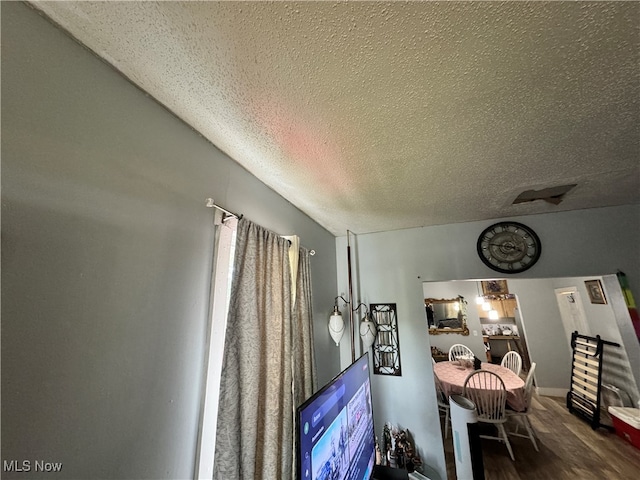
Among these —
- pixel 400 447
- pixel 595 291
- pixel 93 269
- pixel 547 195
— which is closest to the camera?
pixel 93 269

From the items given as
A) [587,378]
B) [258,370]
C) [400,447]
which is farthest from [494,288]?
[258,370]

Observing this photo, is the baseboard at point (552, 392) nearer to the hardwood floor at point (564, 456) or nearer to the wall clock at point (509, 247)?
the hardwood floor at point (564, 456)

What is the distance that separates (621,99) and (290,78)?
1165mm

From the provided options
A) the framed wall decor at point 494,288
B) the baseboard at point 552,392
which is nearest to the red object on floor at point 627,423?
the baseboard at point 552,392

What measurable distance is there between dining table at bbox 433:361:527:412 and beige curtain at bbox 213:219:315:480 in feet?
6.55

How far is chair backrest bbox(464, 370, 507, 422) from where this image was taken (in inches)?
95.6

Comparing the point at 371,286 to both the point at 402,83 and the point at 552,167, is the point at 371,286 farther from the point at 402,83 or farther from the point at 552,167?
the point at 402,83

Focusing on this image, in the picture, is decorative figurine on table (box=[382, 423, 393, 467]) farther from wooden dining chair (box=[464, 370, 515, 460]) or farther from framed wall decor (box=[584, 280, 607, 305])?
framed wall decor (box=[584, 280, 607, 305])

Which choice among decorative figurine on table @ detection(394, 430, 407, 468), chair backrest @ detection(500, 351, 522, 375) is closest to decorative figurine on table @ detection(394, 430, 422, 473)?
decorative figurine on table @ detection(394, 430, 407, 468)

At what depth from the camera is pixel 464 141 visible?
1071 millimetres

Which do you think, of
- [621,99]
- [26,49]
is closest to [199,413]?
[26,49]

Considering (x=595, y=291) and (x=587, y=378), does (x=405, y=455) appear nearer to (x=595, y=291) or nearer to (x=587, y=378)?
(x=587, y=378)
